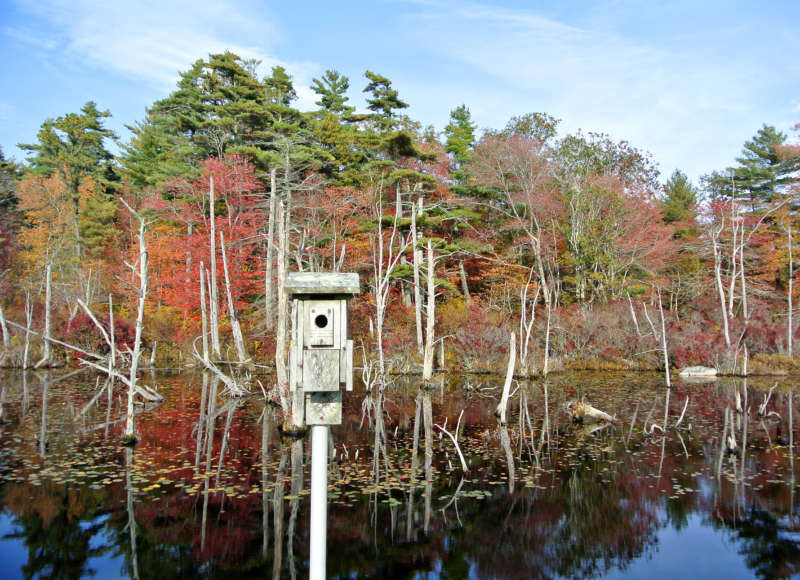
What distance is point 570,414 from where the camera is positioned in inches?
571

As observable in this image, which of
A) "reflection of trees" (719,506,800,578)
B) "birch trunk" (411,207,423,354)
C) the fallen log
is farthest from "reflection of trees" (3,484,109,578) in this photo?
"birch trunk" (411,207,423,354)

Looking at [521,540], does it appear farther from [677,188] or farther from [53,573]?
[677,188]

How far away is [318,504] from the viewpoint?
4.01 m

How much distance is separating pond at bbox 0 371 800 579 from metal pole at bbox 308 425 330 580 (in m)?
2.06

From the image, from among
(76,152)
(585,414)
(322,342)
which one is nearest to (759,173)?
(585,414)

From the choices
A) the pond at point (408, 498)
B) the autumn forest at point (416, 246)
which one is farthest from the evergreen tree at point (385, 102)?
the pond at point (408, 498)

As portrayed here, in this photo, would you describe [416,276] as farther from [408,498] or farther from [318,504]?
[318,504]

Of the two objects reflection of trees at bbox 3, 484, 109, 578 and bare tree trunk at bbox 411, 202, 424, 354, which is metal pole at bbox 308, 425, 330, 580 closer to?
reflection of trees at bbox 3, 484, 109, 578

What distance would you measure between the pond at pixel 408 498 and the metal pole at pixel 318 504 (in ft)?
6.77

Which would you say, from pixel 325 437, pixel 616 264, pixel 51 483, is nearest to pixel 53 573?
pixel 51 483

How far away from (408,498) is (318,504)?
4.45 meters

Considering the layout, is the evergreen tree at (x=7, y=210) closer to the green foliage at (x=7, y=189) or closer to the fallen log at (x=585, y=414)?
the green foliage at (x=7, y=189)

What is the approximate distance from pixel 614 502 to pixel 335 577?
4544 millimetres

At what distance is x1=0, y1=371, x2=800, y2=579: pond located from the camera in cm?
628
